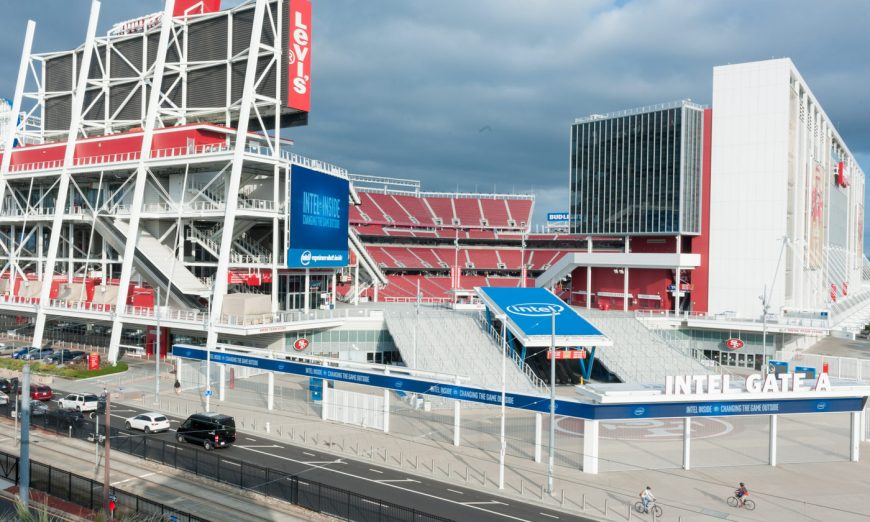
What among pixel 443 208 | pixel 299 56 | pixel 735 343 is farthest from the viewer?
pixel 443 208

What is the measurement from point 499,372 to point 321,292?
83.5 feet

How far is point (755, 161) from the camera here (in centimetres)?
7175

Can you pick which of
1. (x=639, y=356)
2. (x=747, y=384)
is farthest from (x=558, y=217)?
(x=747, y=384)

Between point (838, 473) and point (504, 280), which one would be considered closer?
point (838, 473)

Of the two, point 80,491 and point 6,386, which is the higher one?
point 6,386

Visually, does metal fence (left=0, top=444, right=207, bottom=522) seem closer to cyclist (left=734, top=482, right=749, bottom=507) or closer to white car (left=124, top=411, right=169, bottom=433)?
white car (left=124, top=411, right=169, bottom=433)

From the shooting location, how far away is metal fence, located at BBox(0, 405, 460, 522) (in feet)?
77.4

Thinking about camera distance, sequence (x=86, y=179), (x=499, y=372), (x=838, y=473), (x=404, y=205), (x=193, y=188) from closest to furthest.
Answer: (x=838, y=473), (x=499, y=372), (x=193, y=188), (x=86, y=179), (x=404, y=205)

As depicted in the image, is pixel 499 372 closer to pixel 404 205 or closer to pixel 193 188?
pixel 193 188

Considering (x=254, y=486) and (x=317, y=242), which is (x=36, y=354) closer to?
(x=317, y=242)

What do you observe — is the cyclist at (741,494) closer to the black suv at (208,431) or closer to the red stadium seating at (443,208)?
the black suv at (208,431)

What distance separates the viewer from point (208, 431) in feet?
113

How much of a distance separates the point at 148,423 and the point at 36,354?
2901 cm

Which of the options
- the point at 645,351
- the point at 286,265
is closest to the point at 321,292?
the point at 286,265
